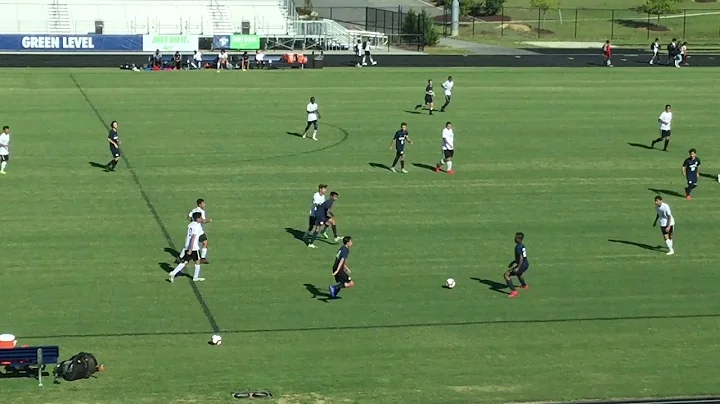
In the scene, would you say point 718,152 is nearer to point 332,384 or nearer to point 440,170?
point 440,170

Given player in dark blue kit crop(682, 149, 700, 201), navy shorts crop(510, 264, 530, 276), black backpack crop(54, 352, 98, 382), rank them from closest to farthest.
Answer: black backpack crop(54, 352, 98, 382) < navy shorts crop(510, 264, 530, 276) < player in dark blue kit crop(682, 149, 700, 201)

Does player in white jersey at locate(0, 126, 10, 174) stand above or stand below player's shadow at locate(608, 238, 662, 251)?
above

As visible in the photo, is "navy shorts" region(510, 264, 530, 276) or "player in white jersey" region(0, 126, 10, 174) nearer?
"navy shorts" region(510, 264, 530, 276)

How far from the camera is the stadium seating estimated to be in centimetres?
9762

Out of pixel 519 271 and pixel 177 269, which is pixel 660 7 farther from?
pixel 177 269

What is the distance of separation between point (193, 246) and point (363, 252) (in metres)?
6.28

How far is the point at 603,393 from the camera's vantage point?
85.8 feet

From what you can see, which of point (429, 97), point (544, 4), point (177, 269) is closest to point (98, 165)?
point (177, 269)

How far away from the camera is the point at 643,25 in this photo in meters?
119

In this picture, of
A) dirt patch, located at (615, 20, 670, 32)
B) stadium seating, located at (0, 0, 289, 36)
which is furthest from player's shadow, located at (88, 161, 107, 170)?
dirt patch, located at (615, 20, 670, 32)

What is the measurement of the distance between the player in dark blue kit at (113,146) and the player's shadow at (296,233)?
925 cm

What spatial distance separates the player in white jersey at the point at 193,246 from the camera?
3253cm

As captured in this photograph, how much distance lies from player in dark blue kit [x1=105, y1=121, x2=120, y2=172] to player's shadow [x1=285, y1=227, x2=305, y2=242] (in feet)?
30.3

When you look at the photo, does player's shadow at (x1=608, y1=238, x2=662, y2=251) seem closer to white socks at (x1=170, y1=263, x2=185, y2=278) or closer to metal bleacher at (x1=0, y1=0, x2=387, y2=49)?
white socks at (x1=170, y1=263, x2=185, y2=278)
